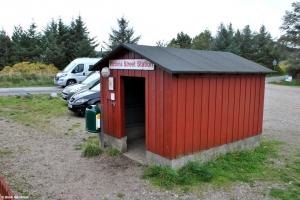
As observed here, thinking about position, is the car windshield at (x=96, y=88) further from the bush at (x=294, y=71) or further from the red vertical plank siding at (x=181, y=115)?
the bush at (x=294, y=71)

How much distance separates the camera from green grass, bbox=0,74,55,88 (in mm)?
22078

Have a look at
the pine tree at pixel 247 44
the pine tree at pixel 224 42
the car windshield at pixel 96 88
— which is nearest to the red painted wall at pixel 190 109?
the car windshield at pixel 96 88

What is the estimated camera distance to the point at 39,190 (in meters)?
4.59

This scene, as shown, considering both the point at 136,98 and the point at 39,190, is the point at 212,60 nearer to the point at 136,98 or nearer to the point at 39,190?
the point at 136,98

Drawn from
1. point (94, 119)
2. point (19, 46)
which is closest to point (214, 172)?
point (94, 119)

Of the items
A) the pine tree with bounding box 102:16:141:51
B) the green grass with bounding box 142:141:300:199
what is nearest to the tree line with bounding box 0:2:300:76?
the pine tree with bounding box 102:16:141:51

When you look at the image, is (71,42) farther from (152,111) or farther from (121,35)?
(152,111)

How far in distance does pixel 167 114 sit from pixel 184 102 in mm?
406

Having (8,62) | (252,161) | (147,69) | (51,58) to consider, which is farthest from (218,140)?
(8,62)

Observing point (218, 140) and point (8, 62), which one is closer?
point (218, 140)

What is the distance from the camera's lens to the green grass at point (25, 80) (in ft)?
72.4

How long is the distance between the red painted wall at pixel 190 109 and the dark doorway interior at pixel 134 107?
71cm

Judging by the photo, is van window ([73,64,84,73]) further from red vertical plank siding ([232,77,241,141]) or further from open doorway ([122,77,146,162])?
red vertical plank siding ([232,77,241,141])

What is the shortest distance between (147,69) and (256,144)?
3.83 metres
